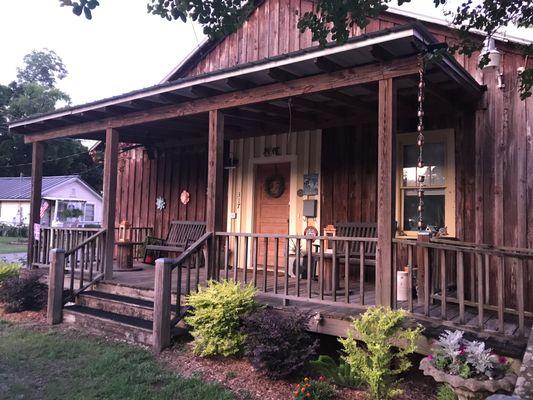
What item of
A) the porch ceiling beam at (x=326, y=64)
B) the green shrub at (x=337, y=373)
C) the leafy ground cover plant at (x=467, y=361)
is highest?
the porch ceiling beam at (x=326, y=64)

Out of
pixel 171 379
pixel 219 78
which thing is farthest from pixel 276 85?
pixel 171 379

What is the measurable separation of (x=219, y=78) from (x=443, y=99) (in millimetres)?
2805

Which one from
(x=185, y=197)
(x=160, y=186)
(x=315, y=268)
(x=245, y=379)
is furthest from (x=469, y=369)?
(x=160, y=186)

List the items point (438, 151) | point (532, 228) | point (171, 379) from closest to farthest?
point (171, 379) < point (532, 228) < point (438, 151)

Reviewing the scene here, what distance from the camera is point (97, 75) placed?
44875 mm

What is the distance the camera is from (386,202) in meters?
4.32

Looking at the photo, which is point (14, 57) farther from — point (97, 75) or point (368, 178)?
point (368, 178)

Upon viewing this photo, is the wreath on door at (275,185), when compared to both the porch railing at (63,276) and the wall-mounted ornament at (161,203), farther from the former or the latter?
the porch railing at (63,276)

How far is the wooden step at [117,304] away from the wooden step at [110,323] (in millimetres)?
87

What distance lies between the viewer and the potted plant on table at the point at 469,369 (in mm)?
2904

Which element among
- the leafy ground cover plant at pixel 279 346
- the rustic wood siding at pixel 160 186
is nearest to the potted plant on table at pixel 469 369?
the leafy ground cover plant at pixel 279 346

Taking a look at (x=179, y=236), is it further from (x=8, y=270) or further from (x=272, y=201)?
(x=8, y=270)

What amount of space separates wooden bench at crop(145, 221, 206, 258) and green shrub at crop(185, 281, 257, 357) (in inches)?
143

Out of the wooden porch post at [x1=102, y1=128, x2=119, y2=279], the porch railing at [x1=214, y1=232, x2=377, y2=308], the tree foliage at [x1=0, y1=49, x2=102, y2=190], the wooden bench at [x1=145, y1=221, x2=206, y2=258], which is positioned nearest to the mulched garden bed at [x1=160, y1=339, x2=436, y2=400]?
the porch railing at [x1=214, y1=232, x2=377, y2=308]
